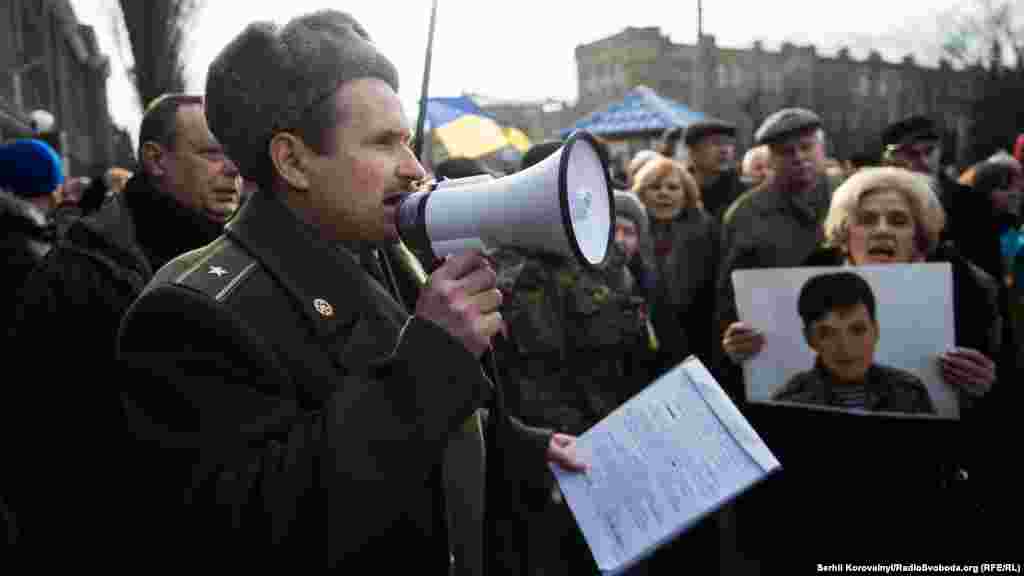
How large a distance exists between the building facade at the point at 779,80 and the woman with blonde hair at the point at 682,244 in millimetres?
36429

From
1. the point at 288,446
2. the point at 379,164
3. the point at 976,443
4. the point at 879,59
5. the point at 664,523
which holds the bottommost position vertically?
the point at 976,443

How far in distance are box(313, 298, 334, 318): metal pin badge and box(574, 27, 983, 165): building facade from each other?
132 ft

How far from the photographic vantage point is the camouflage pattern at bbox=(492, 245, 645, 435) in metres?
3.15

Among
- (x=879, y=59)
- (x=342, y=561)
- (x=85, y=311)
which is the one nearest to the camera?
(x=342, y=561)

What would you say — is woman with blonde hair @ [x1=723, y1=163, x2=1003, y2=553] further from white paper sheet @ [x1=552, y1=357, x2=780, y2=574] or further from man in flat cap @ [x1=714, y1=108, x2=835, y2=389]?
man in flat cap @ [x1=714, y1=108, x2=835, y2=389]

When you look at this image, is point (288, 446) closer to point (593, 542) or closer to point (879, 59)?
point (593, 542)

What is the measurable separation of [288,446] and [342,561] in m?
0.18

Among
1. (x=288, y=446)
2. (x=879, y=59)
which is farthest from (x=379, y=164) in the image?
(x=879, y=59)

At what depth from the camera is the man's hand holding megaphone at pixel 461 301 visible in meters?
1.22

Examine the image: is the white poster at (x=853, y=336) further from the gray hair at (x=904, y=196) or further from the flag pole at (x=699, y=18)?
the flag pole at (x=699, y=18)

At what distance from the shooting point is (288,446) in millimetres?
1196

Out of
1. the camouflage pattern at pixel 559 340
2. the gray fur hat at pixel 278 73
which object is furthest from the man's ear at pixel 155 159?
the gray fur hat at pixel 278 73

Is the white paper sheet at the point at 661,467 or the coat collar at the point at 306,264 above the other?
the coat collar at the point at 306,264

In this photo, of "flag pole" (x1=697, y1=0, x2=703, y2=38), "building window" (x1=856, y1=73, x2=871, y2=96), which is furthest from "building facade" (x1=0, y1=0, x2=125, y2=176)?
"building window" (x1=856, y1=73, x2=871, y2=96)
